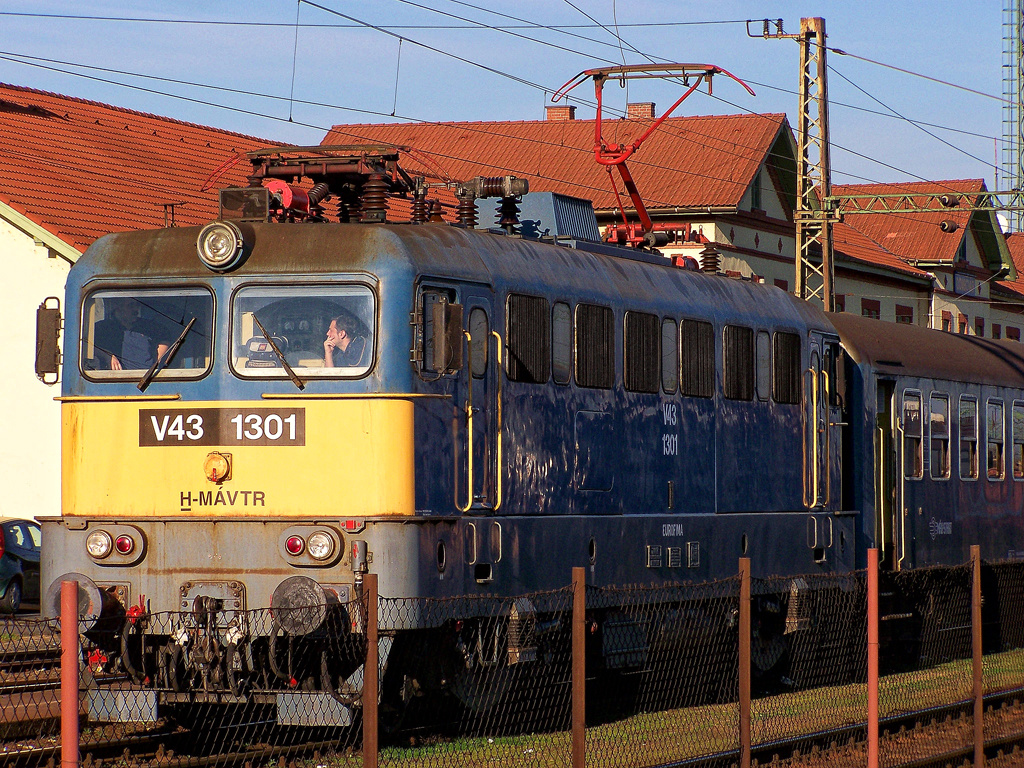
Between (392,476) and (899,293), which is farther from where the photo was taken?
(899,293)

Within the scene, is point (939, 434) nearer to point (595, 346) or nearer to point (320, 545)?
point (595, 346)

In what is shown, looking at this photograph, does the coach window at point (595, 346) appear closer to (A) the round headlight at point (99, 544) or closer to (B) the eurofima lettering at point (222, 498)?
(B) the eurofima lettering at point (222, 498)

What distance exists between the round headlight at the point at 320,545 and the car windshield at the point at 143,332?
140 centimetres

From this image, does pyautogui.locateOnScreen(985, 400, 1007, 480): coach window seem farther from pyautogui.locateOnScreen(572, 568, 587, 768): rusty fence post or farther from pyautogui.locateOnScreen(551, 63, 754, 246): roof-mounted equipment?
pyautogui.locateOnScreen(572, 568, 587, 768): rusty fence post

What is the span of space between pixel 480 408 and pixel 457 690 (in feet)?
6.18

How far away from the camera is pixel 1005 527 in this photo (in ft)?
67.9

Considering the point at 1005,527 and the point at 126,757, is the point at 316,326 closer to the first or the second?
the point at 126,757

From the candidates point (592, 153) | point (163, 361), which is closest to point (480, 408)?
point (163, 361)

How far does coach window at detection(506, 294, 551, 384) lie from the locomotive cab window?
1058 centimetres

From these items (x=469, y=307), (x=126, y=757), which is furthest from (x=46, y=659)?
(x=469, y=307)

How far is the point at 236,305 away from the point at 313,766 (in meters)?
3.09

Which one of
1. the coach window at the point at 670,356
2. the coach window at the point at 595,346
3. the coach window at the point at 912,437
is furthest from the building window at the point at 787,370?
the coach window at the point at 595,346

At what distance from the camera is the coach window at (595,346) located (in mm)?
12695

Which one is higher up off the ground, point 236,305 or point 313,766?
point 236,305
